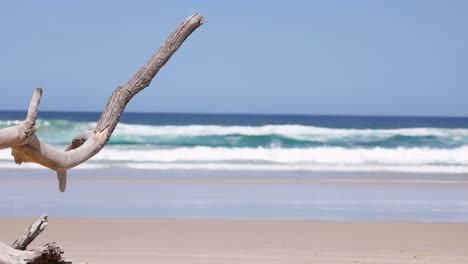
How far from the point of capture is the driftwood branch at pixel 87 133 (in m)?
4.33

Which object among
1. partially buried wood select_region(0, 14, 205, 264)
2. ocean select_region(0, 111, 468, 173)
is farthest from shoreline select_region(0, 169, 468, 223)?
partially buried wood select_region(0, 14, 205, 264)

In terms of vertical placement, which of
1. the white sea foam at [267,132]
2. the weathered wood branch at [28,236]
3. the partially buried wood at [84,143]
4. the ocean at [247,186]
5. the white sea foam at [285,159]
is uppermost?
the white sea foam at [267,132]

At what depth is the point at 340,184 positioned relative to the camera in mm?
14172

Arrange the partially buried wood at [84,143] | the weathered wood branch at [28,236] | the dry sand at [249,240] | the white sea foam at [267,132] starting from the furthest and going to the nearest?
the white sea foam at [267,132] < the dry sand at [249,240] < the weathered wood branch at [28,236] < the partially buried wood at [84,143]

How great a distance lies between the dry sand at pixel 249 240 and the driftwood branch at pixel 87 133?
2511 mm

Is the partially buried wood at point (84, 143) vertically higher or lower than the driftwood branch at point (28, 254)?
higher

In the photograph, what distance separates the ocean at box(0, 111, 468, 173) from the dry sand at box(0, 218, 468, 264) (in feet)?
28.8

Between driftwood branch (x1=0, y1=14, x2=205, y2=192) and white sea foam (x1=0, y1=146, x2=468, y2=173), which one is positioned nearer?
driftwood branch (x1=0, y1=14, x2=205, y2=192)

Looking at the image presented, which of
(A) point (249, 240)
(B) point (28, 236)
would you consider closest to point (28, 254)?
(B) point (28, 236)

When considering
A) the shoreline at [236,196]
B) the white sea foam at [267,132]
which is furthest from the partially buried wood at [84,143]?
the white sea foam at [267,132]

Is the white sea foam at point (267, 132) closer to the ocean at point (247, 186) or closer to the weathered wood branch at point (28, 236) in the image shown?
the ocean at point (247, 186)

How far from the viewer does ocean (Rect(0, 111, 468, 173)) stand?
19438mm

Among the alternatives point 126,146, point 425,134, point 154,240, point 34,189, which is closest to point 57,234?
point 154,240

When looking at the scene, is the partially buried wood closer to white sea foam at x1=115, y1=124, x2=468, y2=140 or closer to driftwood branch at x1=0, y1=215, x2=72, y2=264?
driftwood branch at x1=0, y1=215, x2=72, y2=264
